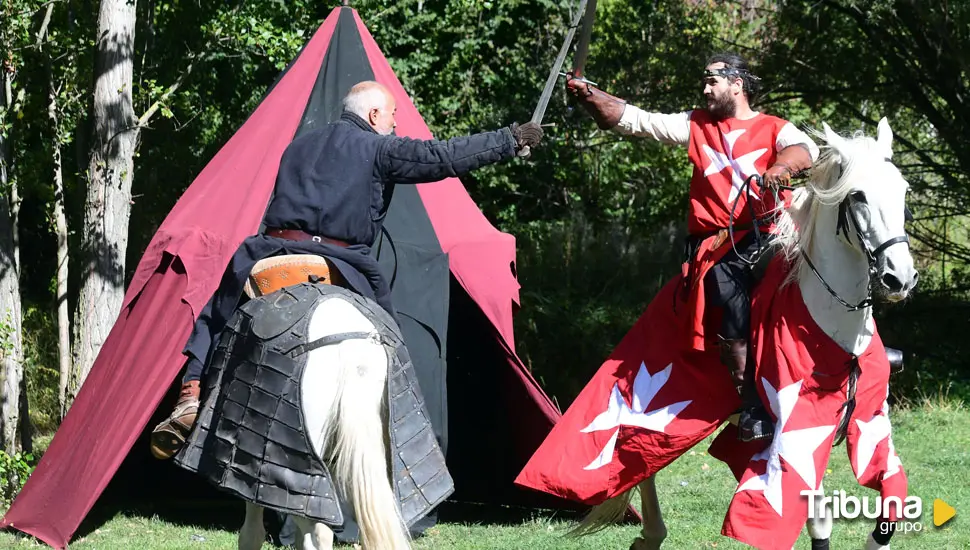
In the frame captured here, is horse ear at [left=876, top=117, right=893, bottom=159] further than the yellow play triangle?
No

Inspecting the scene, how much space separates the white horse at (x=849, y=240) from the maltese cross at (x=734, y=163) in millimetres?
229

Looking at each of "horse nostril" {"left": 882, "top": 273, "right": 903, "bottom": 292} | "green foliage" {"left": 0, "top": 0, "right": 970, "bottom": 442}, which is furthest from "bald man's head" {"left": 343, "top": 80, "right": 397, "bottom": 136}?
"green foliage" {"left": 0, "top": 0, "right": 970, "bottom": 442}

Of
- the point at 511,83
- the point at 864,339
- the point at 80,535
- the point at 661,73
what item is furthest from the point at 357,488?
the point at 511,83

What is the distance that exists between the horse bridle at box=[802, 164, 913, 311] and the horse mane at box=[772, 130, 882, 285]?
35 mm

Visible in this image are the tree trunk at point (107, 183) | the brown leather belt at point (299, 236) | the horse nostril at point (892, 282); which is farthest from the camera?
the tree trunk at point (107, 183)

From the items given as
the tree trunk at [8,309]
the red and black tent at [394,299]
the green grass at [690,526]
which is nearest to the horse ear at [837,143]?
the green grass at [690,526]

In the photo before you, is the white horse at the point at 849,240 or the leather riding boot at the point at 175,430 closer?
the white horse at the point at 849,240

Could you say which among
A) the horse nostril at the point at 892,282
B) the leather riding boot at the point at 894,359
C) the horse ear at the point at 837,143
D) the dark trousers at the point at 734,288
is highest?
the horse ear at the point at 837,143

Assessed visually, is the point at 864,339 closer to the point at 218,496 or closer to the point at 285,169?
the point at 285,169

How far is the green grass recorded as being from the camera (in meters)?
5.33

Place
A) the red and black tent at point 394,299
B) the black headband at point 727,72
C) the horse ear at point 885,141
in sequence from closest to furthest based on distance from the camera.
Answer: the horse ear at point 885,141 → the black headband at point 727,72 → the red and black tent at point 394,299

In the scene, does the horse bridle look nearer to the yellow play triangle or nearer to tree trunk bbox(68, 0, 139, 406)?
the yellow play triangle

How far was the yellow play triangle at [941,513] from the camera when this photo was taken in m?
5.24

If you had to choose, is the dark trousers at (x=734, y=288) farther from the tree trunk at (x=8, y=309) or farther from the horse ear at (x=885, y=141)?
the tree trunk at (x=8, y=309)
